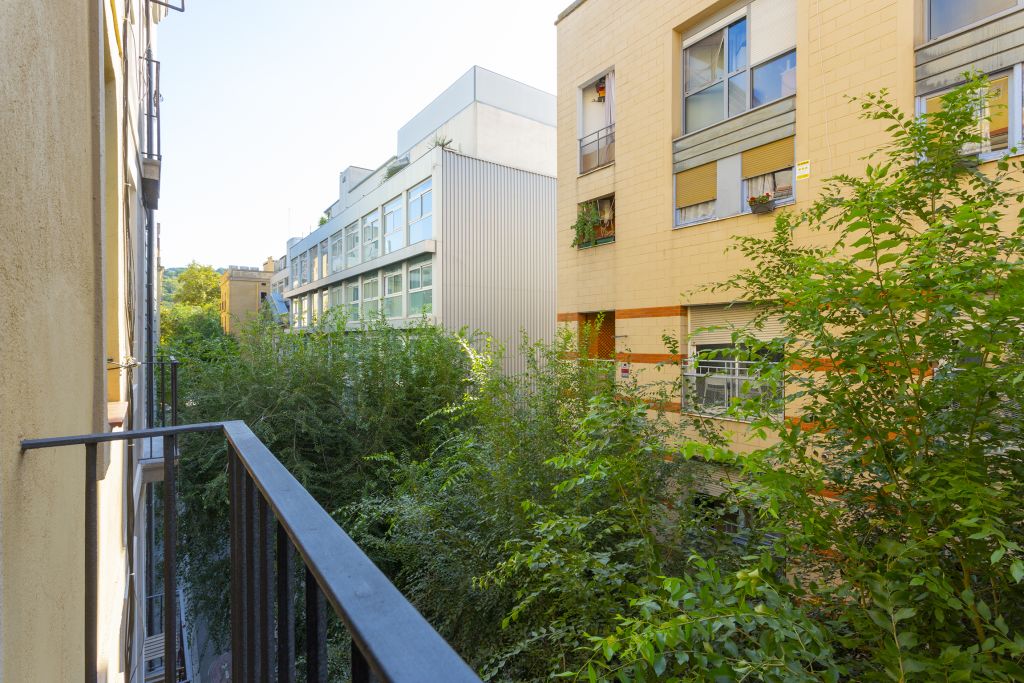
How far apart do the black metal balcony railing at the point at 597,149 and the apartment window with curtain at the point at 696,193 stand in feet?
6.95

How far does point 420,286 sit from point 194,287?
34456 mm

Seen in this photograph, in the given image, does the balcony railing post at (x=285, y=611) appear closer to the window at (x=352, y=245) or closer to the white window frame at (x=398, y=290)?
the white window frame at (x=398, y=290)

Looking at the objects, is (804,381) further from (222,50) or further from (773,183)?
(222,50)

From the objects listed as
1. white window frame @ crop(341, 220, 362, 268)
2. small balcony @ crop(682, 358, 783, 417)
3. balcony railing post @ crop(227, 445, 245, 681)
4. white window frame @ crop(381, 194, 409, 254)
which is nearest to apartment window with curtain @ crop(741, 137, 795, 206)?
small balcony @ crop(682, 358, 783, 417)

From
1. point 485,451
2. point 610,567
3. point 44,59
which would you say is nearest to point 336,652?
point 485,451

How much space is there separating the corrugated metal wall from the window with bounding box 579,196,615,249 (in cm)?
458

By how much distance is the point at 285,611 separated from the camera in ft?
2.98

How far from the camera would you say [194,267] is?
43469 millimetres

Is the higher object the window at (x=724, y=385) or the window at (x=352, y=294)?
the window at (x=352, y=294)

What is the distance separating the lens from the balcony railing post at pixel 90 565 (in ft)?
4.68

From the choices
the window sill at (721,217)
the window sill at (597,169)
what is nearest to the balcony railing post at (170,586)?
the window sill at (721,217)

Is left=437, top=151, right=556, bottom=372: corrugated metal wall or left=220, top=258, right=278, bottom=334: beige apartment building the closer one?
left=437, top=151, right=556, bottom=372: corrugated metal wall

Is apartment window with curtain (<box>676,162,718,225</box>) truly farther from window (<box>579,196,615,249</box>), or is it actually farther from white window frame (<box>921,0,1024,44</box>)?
white window frame (<box>921,0,1024,44</box>)

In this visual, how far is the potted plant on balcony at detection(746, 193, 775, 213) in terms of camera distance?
27.6ft
